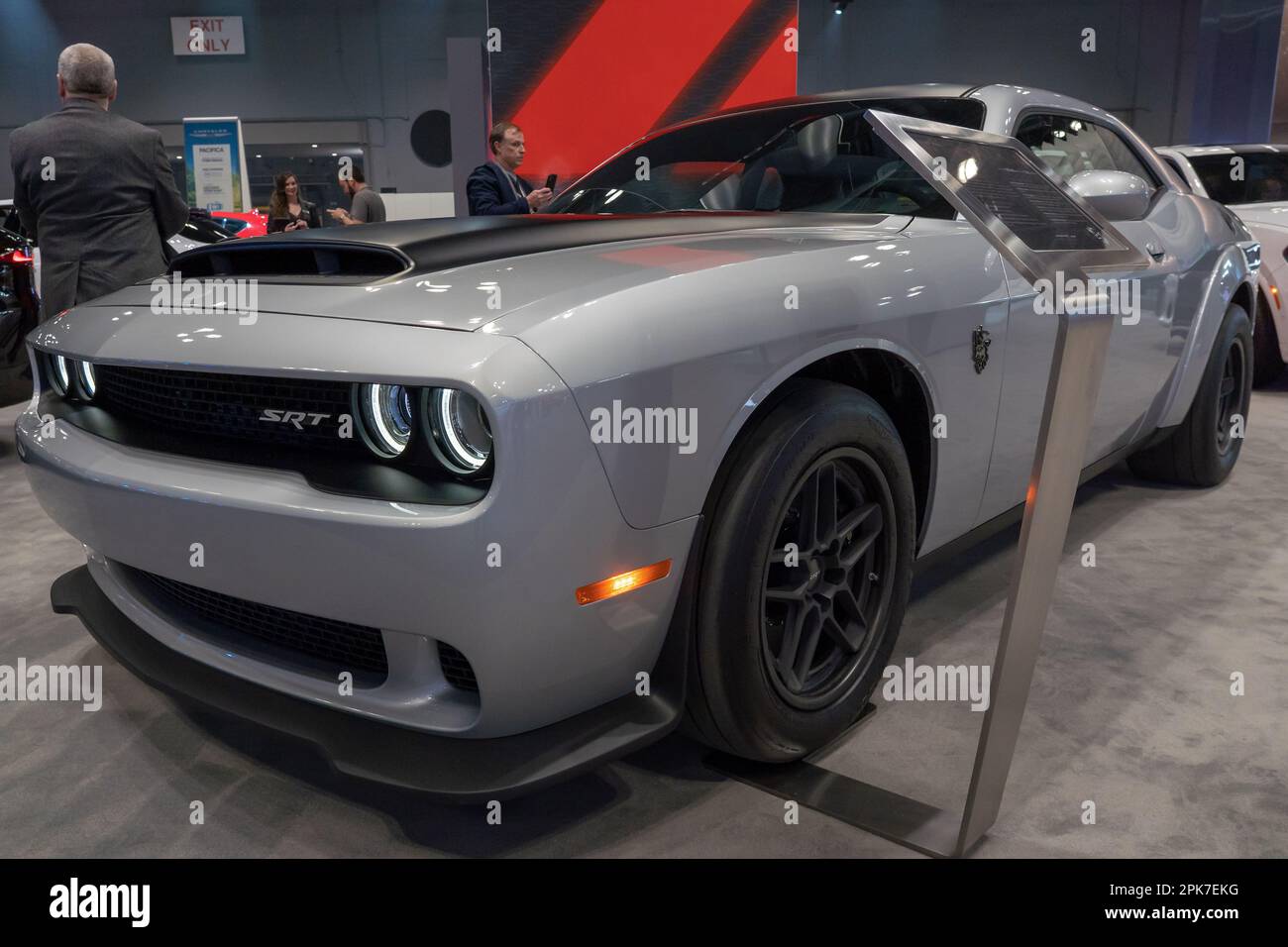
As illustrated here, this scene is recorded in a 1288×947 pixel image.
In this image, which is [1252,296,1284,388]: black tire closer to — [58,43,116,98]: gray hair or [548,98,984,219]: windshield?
[548,98,984,219]: windshield

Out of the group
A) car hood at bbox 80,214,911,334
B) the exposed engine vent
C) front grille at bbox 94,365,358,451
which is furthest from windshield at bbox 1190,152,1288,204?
front grille at bbox 94,365,358,451

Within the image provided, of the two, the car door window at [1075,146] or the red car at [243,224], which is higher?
the car door window at [1075,146]

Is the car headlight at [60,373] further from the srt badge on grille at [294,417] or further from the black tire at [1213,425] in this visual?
the black tire at [1213,425]

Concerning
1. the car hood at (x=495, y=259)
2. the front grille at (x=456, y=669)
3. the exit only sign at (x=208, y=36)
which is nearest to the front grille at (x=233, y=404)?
the car hood at (x=495, y=259)

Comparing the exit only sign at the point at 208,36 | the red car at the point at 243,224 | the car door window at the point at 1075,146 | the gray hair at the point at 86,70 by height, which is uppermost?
the exit only sign at the point at 208,36

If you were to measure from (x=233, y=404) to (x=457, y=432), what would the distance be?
0.44 metres

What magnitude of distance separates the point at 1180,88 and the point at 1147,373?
16.4m

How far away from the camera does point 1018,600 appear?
1413mm

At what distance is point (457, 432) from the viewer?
1.32 meters

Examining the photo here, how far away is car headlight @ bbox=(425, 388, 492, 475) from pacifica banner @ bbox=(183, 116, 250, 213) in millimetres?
10951

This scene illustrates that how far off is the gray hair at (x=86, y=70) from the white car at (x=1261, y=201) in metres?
4.85

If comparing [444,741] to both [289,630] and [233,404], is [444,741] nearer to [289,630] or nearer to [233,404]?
[289,630]

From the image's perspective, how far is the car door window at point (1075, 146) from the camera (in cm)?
256

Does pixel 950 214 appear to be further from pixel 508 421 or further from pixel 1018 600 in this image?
pixel 508 421
